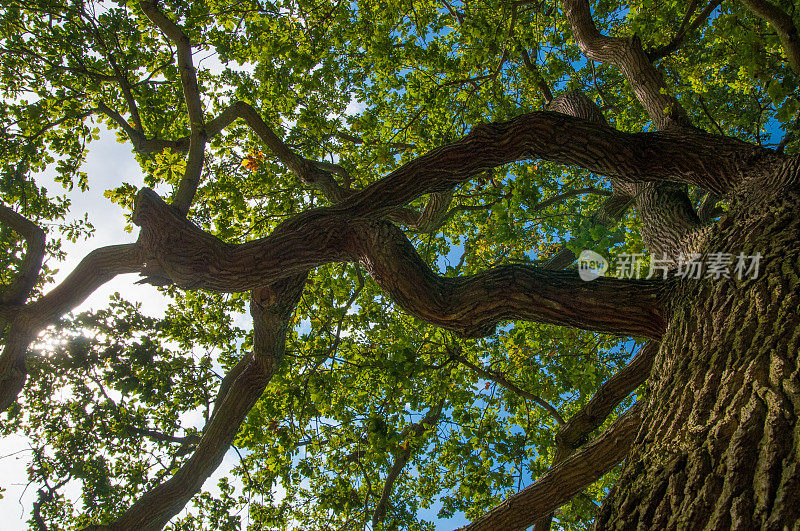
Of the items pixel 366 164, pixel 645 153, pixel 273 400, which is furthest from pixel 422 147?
pixel 273 400

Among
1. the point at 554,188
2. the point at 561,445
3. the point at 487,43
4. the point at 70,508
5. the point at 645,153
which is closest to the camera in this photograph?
the point at 645,153

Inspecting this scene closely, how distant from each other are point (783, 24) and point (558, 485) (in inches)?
187

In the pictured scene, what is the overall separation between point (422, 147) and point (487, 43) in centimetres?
192

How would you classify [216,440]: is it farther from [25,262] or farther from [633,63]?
[633,63]

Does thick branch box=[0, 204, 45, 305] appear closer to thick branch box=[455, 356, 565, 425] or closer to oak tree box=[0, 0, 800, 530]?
oak tree box=[0, 0, 800, 530]

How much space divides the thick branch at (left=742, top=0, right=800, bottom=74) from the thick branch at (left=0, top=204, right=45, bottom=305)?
727 centimetres

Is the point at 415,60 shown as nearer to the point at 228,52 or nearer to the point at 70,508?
the point at 228,52

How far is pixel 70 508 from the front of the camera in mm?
7598

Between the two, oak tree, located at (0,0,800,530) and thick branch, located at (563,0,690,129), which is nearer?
oak tree, located at (0,0,800,530)

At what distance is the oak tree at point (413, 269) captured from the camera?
2.48 metres

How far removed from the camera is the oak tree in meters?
2.48

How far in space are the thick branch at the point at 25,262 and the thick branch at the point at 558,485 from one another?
15.7 ft

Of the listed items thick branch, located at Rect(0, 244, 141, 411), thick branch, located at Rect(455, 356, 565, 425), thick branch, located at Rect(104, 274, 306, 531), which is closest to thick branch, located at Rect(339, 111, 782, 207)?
thick branch, located at Rect(0, 244, 141, 411)

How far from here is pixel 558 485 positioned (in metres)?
4.28
